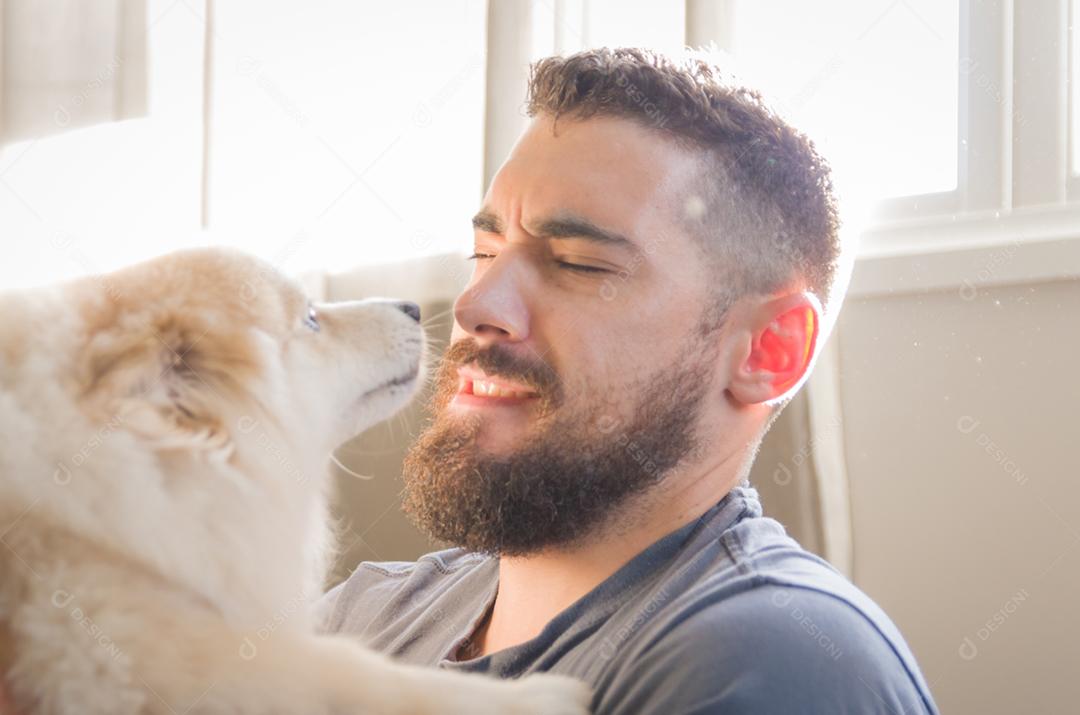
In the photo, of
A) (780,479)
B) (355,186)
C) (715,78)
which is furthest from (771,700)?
(355,186)

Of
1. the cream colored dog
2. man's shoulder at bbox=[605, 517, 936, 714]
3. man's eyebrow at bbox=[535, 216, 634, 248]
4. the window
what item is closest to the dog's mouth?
the cream colored dog

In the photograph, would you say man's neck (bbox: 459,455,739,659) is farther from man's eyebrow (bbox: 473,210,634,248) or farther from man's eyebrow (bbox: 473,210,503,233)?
man's eyebrow (bbox: 473,210,503,233)

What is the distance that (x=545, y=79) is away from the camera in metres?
1.46

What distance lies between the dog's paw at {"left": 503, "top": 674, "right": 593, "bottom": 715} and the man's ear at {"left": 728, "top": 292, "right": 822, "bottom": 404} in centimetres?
49

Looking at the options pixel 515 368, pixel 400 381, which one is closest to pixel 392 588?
pixel 400 381

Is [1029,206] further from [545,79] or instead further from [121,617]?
[121,617]

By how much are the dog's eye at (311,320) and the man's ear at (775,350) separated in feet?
1.77

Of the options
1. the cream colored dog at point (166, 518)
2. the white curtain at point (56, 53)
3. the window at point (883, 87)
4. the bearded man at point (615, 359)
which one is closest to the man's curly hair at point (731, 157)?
the bearded man at point (615, 359)

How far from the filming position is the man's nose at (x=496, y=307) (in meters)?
1.28

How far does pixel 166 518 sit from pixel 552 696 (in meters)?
0.40

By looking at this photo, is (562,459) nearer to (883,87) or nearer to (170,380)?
(170,380)

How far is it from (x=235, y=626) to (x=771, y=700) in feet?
1.72

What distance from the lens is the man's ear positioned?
135 cm

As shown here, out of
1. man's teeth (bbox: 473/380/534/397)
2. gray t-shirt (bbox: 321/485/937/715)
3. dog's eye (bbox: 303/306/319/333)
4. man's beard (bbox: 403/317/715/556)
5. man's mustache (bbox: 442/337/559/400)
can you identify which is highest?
dog's eye (bbox: 303/306/319/333)
